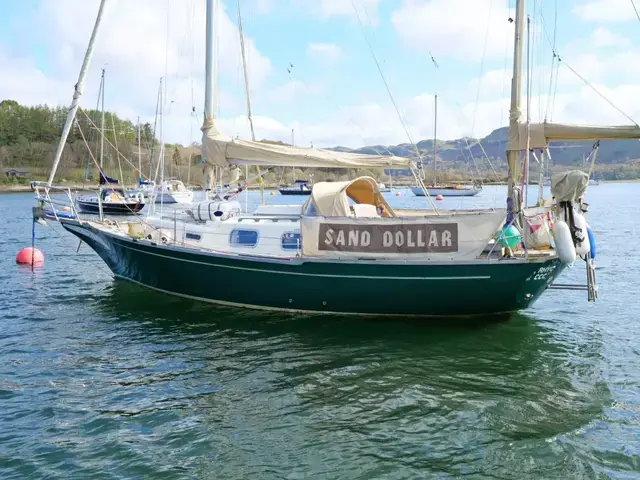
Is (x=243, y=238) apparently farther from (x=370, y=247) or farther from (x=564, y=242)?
(x=564, y=242)

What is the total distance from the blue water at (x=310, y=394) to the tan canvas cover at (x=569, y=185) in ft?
10.7

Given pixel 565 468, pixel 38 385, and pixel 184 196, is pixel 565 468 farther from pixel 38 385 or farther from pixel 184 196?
pixel 184 196

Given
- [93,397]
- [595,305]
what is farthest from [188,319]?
[595,305]

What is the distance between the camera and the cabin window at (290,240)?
14539 mm

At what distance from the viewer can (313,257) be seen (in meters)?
13.5

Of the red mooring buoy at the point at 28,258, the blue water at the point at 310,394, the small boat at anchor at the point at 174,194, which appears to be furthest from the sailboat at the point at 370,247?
the small boat at anchor at the point at 174,194

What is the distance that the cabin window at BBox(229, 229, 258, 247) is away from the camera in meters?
14.9

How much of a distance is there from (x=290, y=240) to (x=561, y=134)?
22.1ft

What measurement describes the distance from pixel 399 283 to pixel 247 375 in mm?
4187

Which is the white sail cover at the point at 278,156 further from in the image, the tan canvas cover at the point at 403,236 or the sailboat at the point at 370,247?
A: the tan canvas cover at the point at 403,236

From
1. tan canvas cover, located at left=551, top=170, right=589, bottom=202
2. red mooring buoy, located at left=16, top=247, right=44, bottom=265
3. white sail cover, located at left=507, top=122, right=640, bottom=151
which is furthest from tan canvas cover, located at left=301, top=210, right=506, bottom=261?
red mooring buoy, located at left=16, top=247, right=44, bottom=265

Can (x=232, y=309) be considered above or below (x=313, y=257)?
below

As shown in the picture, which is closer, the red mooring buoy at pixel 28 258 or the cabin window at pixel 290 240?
the cabin window at pixel 290 240

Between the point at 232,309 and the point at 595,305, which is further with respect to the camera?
the point at 595,305
